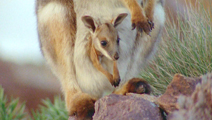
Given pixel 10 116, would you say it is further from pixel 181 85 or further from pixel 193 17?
pixel 181 85

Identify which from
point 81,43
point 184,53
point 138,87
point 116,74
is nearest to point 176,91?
point 138,87

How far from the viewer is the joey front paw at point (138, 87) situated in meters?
3.84

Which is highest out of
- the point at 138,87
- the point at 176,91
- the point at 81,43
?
the point at 81,43

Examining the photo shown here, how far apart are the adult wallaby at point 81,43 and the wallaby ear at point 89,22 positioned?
0.52ft

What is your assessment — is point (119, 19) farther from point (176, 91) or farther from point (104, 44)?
point (176, 91)

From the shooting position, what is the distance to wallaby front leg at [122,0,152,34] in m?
3.78

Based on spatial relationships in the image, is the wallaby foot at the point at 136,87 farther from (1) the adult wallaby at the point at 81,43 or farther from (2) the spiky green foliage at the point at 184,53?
(2) the spiky green foliage at the point at 184,53

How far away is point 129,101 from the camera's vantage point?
Answer: 126 inches

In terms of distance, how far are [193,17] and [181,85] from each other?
3418mm

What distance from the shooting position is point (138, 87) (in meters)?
3.86

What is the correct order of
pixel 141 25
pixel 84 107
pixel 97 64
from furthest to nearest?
pixel 97 64
pixel 141 25
pixel 84 107

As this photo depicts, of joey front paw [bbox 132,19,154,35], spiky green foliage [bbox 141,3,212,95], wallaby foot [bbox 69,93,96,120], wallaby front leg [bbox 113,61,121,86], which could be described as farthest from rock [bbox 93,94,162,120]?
spiky green foliage [bbox 141,3,212,95]

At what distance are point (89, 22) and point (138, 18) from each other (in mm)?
531

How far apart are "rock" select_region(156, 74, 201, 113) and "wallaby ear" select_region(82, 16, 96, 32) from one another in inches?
45.0
